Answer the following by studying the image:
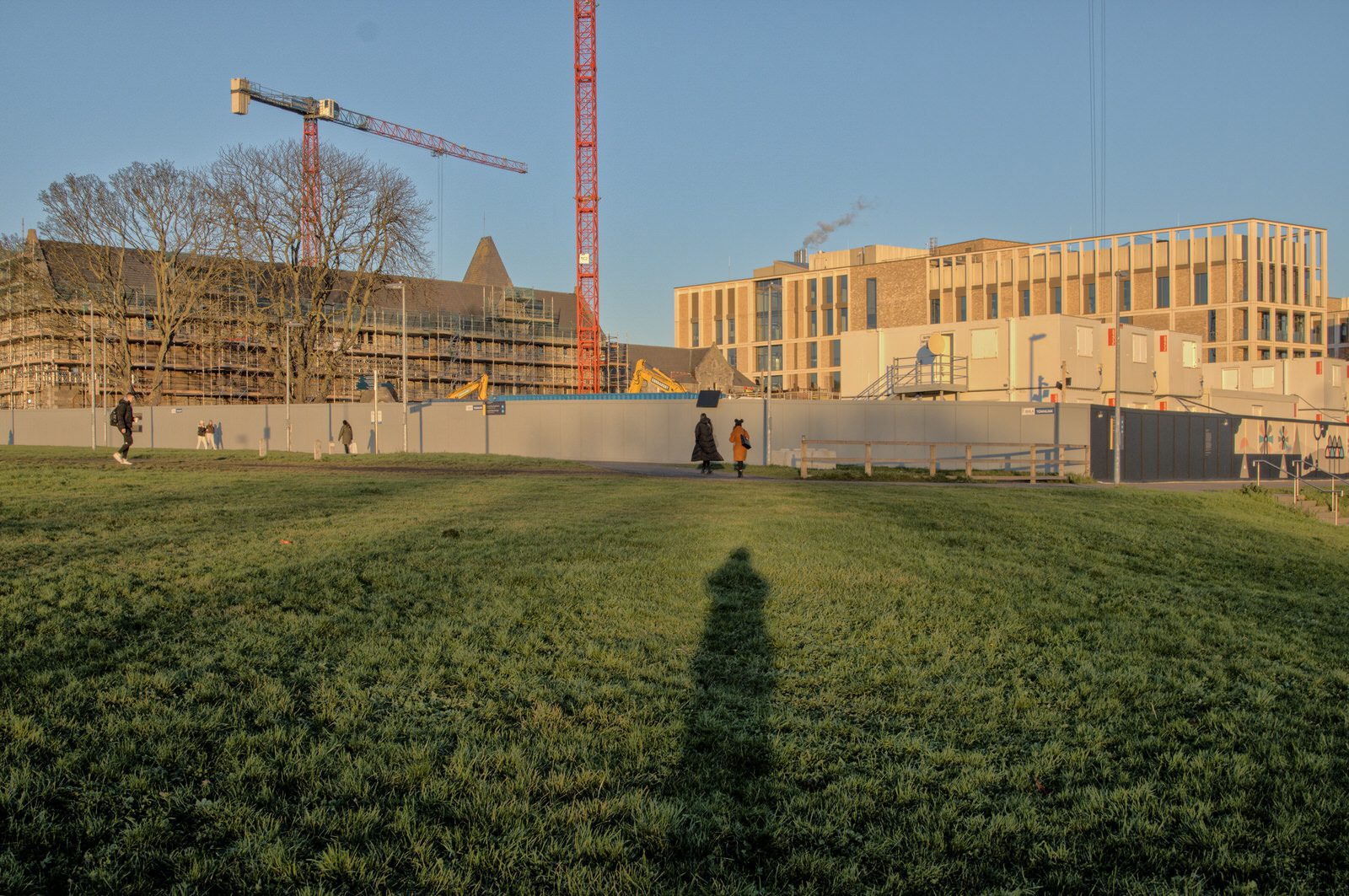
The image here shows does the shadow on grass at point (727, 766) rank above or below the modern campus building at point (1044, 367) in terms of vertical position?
below

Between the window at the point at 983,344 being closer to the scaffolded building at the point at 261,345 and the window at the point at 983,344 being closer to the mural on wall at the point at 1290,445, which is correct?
the mural on wall at the point at 1290,445

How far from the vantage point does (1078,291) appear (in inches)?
2968

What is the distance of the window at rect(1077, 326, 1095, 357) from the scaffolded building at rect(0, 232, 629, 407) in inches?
1164

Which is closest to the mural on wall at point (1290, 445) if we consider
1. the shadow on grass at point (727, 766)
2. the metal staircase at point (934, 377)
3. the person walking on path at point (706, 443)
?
the metal staircase at point (934, 377)

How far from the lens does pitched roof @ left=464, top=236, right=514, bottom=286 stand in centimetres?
9950

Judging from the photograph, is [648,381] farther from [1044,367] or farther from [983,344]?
[1044,367]

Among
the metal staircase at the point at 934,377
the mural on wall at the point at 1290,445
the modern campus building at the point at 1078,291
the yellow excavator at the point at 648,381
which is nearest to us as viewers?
the mural on wall at the point at 1290,445

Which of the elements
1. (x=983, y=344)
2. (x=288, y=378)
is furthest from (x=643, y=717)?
(x=983, y=344)

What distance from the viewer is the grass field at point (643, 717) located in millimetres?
3715

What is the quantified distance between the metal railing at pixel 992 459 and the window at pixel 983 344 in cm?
1033

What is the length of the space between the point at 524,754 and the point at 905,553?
6921mm

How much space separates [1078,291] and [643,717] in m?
77.5

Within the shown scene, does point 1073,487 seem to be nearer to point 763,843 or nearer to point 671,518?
point 671,518

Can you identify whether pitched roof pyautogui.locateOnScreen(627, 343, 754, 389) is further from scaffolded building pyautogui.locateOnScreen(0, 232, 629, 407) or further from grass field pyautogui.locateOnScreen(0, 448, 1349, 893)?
grass field pyautogui.locateOnScreen(0, 448, 1349, 893)
